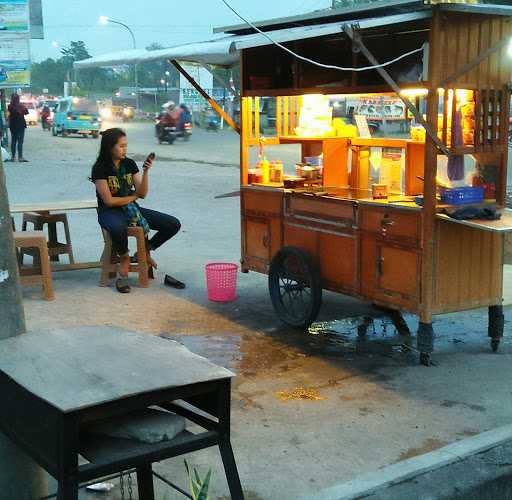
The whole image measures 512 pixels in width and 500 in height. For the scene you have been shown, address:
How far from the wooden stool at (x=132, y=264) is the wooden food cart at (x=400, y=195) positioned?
1068mm

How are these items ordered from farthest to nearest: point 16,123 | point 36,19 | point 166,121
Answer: point 166,121 → point 16,123 → point 36,19

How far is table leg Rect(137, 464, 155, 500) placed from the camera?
3355 millimetres

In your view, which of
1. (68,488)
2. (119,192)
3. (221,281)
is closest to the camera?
(68,488)

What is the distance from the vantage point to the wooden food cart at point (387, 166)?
543 centimetres

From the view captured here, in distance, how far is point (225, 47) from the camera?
6.20m

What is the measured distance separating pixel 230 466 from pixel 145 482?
1.60ft

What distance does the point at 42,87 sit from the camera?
99.5 m

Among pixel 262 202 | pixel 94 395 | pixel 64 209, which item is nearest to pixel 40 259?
pixel 64 209

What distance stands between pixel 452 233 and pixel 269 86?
2.52 m

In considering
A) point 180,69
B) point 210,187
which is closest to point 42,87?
point 210,187

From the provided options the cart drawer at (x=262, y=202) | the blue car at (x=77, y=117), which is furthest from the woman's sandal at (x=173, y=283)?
the blue car at (x=77, y=117)

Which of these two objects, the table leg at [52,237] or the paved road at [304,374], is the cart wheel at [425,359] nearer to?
the paved road at [304,374]

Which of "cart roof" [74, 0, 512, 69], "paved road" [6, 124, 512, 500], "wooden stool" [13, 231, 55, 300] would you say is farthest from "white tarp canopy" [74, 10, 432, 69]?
"paved road" [6, 124, 512, 500]

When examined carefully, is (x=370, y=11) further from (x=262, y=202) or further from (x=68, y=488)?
(x=68, y=488)
